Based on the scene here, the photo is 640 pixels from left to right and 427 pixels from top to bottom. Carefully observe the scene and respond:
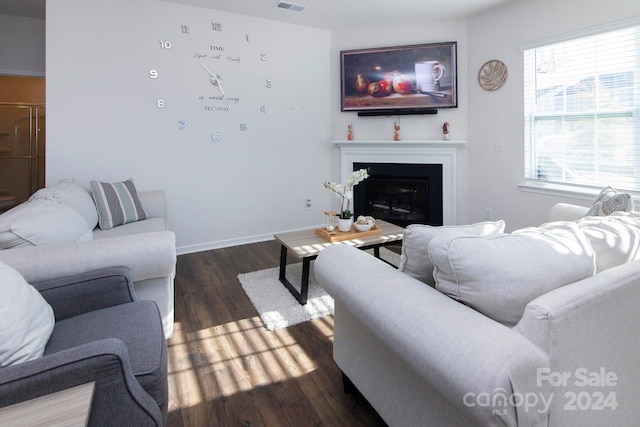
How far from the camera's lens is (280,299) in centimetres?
288

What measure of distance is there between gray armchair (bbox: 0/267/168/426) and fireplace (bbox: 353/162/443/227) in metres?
3.47

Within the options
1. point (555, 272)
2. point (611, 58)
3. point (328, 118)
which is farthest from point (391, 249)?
point (555, 272)

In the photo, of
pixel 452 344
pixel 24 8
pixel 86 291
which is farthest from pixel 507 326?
pixel 24 8

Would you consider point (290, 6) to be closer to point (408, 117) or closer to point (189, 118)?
point (189, 118)

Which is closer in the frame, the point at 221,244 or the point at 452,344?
the point at 452,344

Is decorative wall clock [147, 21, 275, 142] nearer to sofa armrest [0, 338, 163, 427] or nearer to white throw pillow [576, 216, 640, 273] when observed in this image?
sofa armrest [0, 338, 163, 427]

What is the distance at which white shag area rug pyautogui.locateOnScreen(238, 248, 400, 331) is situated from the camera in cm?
259

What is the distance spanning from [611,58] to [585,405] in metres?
3.41

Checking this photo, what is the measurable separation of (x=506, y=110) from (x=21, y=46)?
5.47m

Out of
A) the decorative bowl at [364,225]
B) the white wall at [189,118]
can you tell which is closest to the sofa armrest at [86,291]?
the decorative bowl at [364,225]

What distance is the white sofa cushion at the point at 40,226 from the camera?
1.92 metres

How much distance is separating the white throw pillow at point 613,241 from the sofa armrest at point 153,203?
3.36 m

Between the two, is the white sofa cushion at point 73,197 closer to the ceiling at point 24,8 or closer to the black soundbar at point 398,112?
the ceiling at point 24,8

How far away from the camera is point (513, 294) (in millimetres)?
1114
